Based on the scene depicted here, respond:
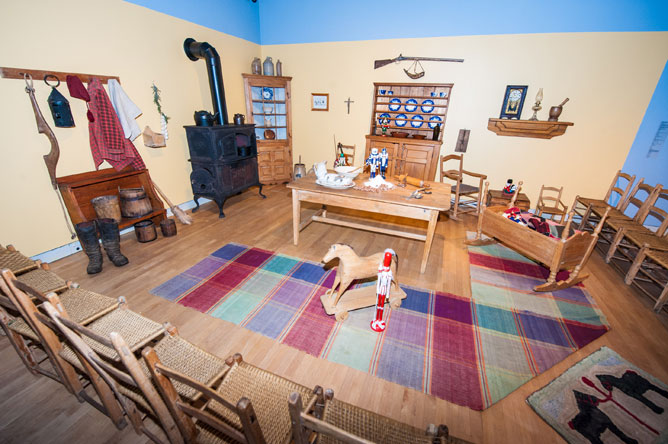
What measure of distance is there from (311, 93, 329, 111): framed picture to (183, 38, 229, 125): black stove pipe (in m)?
2.04

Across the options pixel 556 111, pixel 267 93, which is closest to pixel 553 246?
pixel 556 111

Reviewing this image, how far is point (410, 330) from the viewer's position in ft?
7.48

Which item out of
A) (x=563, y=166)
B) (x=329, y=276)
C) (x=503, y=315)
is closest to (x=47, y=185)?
(x=329, y=276)

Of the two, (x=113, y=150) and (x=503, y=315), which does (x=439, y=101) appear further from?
(x=113, y=150)

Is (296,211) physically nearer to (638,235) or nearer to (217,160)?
(217,160)

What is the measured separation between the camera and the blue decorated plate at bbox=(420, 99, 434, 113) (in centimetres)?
509

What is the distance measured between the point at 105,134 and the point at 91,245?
1.46 meters

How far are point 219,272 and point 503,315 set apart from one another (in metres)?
2.92

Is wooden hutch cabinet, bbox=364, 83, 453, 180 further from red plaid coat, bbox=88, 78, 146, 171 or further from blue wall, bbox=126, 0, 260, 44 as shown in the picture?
red plaid coat, bbox=88, 78, 146, 171

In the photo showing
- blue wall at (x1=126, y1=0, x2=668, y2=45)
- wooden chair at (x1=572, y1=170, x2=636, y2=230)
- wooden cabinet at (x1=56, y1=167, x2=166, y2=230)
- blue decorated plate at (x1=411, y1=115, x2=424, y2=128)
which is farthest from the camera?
blue decorated plate at (x1=411, y1=115, x2=424, y2=128)

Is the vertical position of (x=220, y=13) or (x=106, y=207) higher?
(x=220, y=13)

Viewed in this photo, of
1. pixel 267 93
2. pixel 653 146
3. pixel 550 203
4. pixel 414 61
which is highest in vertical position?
pixel 414 61

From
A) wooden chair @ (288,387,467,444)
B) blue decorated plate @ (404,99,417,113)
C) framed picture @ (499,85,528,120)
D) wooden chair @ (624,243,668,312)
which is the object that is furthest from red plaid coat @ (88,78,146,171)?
wooden chair @ (624,243,668,312)

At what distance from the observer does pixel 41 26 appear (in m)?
2.77
